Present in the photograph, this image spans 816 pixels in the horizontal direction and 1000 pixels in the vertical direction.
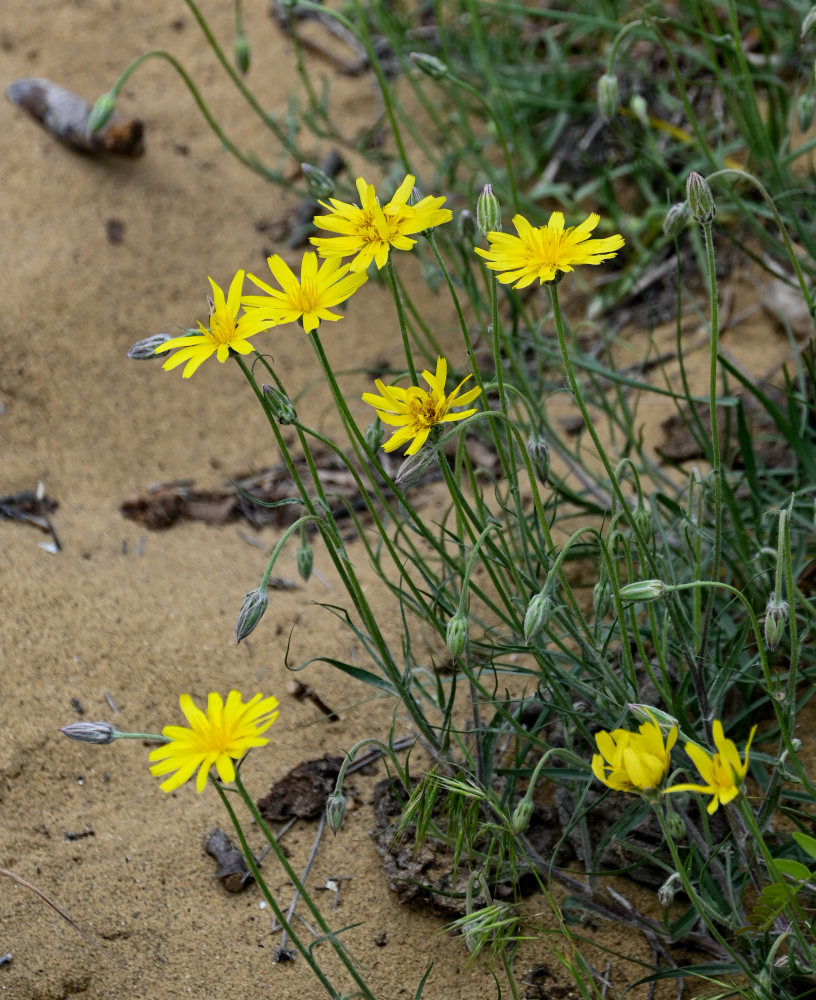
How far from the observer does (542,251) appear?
1312mm

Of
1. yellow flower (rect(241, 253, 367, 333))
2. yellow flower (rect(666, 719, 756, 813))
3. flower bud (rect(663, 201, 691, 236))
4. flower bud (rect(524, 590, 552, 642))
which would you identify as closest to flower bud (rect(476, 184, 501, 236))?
yellow flower (rect(241, 253, 367, 333))

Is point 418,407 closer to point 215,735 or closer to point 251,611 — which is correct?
point 251,611

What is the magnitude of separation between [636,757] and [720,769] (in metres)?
0.09

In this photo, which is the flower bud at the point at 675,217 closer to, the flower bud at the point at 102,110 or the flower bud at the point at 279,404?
the flower bud at the point at 279,404

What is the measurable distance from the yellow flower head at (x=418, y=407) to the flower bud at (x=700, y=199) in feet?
1.27

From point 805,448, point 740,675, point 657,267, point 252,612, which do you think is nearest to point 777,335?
point 657,267

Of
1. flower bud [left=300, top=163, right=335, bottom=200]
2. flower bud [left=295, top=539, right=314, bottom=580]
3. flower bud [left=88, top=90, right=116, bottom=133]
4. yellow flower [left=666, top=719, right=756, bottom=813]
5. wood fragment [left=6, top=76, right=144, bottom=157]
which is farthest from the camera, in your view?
wood fragment [left=6, top=76, right=144, bottom=157]

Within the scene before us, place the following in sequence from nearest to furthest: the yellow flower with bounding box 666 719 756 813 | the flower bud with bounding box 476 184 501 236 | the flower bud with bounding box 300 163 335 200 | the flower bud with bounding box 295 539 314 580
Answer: the yellow flower with bounding box 666 719 756 813, the flower bud with bounding box 476 184 501 236, the flower bud with bounding box 295 539 314 580, the flower bud with bounding box 300 163 335 200

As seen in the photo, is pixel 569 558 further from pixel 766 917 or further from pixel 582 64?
pixel 582 64

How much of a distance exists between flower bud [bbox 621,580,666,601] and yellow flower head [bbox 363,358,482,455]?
1.00 feet

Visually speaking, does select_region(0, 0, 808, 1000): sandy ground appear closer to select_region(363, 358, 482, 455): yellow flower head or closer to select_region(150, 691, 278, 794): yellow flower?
select_region(150, 691, 278, 794): yellow flower

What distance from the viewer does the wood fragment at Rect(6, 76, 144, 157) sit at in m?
3.10

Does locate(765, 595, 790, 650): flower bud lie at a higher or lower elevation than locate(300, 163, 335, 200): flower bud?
lower

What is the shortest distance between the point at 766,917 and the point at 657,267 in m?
2.23
